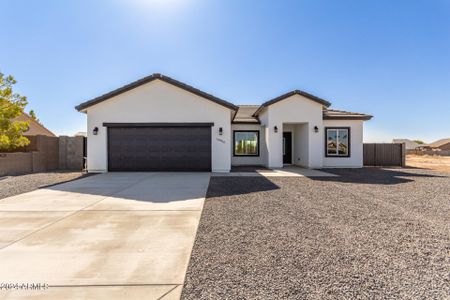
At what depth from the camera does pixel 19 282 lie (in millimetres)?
2670

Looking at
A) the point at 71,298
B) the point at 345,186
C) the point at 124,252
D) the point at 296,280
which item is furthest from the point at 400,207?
the point at 71,298

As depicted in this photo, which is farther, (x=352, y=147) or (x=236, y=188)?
(x=352, y=147)

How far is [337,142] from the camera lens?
15.3 m

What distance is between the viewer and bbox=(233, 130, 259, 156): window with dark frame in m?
16.4

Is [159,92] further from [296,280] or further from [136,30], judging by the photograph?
[296,280]

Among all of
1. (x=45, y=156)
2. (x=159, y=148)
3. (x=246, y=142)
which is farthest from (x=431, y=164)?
(x=45, y=156)

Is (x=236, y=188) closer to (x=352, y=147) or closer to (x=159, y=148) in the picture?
(x=159, y=148)

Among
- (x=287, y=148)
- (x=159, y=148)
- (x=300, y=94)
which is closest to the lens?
(x=159, y=148)

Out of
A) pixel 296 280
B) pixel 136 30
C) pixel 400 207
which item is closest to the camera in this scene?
pixel 296 280

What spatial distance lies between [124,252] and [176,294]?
137 centimetres

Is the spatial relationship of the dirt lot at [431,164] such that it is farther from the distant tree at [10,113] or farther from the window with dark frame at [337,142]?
the distant tree at [10,113]

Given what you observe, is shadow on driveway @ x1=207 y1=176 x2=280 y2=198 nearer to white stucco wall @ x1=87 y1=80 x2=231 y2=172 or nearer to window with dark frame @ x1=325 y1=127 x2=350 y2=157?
white stucco wall @ x1=87 y1=80 x2=231 y2=172

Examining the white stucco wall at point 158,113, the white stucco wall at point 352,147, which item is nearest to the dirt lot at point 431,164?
the white stucco wall at point 352,147

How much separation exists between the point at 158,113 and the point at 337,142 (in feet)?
37.2
